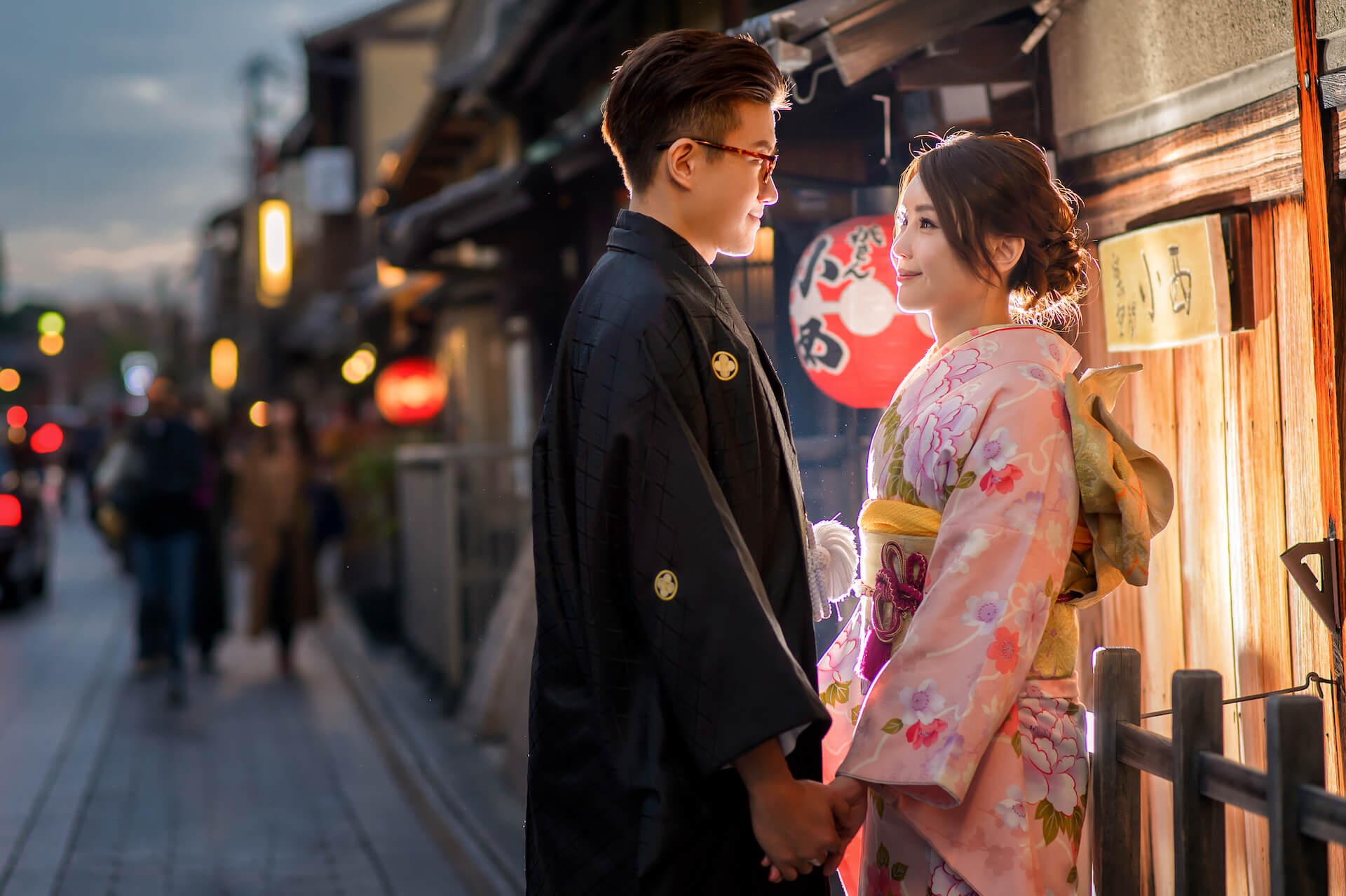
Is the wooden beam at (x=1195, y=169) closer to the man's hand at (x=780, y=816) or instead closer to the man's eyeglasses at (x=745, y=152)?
the man's eyeglasses at (x=745, y=152)

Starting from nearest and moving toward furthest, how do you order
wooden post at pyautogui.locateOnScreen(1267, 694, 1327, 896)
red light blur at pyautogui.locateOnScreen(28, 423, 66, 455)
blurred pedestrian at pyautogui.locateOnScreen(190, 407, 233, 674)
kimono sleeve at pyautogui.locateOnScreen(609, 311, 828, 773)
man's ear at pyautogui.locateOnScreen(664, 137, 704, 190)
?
wooden post at pyautogui.locateOnScreen(1267, 694, 1327, 896) < kimono sleeve at pyautogui.locateOnScreen(609, 311, 828, 773) < man's ear at pyautogui.locateOnScreen(664, 137, 704, 190) < blurred pedestrian at pyautogui.locateOnScreen(190, 407, 233, 674) < red light blur at pyautogui.locateOnScreen(28, 423, 66, 455)

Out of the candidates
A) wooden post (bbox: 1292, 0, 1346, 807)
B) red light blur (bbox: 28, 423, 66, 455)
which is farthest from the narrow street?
red light blur (bbox: 28, 423, 66, 455)

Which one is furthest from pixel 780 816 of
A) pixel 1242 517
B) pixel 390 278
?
pixel 390 278

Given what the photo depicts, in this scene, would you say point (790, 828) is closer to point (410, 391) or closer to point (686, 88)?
point (686, 88)

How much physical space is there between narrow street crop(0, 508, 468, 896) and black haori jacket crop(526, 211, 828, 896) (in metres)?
3.82

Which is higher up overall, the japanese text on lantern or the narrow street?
the japanese text on lantern

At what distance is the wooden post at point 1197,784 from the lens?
2.04 m

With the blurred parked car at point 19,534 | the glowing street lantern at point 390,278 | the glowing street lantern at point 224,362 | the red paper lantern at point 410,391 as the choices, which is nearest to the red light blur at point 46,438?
the glowing street lantern at point 224,362

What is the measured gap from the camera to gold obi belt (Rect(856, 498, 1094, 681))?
2312 mm

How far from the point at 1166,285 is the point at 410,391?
13197 millimetres

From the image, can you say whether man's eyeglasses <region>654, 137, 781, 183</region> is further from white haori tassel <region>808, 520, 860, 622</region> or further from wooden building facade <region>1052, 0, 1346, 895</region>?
wooden building facade <region>1052, 0, 1346, 895</region>

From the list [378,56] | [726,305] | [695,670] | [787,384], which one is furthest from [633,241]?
[378,56]

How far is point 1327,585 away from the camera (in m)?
2.42

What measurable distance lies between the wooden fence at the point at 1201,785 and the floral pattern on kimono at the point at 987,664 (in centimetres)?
7
